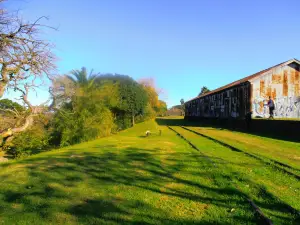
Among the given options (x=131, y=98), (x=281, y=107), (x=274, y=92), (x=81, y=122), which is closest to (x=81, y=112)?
(x=81, y=122)

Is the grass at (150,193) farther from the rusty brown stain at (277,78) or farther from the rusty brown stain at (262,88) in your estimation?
the rusty brown stain at (277,78)

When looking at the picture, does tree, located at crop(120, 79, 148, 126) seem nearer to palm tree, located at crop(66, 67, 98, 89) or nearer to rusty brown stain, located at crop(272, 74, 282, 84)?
palm tree, located at crop(66, 67, 98, 89)

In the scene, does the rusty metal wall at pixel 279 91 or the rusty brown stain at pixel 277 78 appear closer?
the rusty metal wall at pixel 279 91

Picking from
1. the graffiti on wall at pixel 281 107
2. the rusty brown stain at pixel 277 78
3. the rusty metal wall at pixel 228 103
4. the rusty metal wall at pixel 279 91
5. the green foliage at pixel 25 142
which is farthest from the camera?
the rusty metal wall at pixel 228 103

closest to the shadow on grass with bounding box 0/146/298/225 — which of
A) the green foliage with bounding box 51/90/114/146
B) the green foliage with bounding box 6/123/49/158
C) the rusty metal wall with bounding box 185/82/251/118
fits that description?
the green foliage with bounding box 6/123/49/158

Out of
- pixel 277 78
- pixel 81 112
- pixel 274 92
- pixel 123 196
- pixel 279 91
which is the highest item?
pixel 277 78

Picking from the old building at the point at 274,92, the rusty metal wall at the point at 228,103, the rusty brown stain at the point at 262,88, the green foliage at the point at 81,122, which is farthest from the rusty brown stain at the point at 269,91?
the green foliage at the point at 81,122

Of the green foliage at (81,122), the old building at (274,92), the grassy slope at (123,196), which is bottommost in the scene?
the grassy slope at (123,196)

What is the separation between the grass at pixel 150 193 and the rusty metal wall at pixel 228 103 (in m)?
17.8

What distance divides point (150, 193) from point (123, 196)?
566mm

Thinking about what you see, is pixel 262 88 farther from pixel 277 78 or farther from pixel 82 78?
pixel 82 78

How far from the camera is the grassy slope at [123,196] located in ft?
13.6

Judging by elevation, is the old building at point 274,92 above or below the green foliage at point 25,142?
above

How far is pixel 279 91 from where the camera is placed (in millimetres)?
24359
